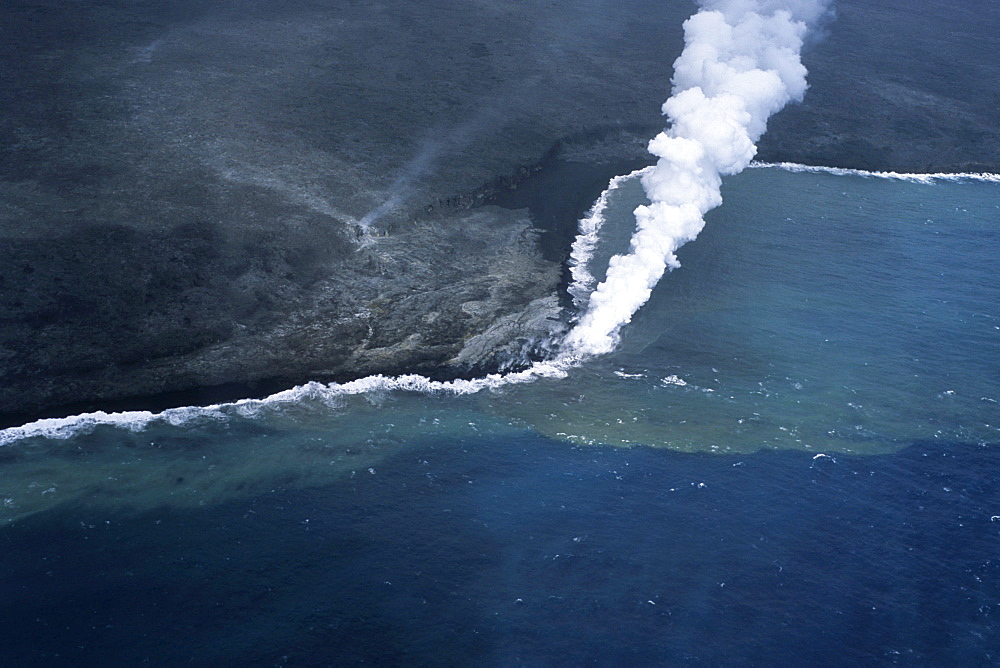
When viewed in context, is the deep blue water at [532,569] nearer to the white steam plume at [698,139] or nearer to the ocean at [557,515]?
the ocean at [557,515]

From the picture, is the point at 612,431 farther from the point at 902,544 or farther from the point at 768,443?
the point at 902,544

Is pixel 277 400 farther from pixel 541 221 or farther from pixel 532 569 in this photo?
pixel 541 221

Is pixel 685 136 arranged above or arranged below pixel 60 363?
above

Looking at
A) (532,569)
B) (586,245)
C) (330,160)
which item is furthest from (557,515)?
(330,160)

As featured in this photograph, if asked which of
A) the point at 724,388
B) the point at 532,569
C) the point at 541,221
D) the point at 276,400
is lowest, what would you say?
the point at 532,569

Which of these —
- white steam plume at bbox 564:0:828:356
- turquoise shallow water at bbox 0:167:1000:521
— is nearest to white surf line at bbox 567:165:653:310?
turquoise shallow water at bbox 0:167:1000:521

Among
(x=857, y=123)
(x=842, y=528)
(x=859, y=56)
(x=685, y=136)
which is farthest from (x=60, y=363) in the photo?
(x=859, y=56)
